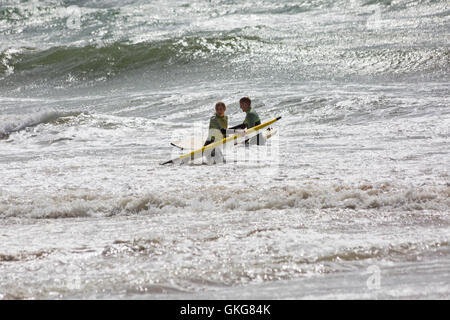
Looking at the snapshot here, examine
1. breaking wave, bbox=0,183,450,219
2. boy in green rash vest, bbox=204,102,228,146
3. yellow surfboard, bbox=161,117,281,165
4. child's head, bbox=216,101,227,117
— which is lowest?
breaking wave, bbox=0,183,450,219

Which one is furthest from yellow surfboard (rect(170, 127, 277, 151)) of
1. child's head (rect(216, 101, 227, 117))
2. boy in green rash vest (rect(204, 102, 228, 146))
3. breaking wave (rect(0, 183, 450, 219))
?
breaking wave (rect(0, 183, 450, 219))

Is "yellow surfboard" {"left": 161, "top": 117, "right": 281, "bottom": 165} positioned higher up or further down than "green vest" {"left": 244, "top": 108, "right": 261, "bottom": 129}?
further down

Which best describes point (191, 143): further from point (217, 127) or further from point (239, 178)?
point (239, 178)

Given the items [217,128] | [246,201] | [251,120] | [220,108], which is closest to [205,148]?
[217,128]

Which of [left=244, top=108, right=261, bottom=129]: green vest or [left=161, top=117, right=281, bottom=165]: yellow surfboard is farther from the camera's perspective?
[left=244, top=108, right=261, bottom=129]: green vest

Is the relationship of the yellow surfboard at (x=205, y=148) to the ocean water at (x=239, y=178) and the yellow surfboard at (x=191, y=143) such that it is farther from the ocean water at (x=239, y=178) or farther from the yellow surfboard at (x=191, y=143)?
the yellow surfboard at (x=191, y=143)

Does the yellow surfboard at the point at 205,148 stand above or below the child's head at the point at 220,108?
below

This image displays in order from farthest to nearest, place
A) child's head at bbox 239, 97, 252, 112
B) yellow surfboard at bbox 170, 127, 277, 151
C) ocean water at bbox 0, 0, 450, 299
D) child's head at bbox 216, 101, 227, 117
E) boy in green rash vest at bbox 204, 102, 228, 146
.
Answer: child's head at bbox 239, 97, 252, 112
yellow surfboard at bbox 170, 127, 277, 151
boy in green rash vest at bbox 204, 102, 228, 146
child's head at bbox 216, 101, 227, 117
ocean water at bbox 0, 0, 450, 299

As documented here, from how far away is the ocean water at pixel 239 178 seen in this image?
4438 mm

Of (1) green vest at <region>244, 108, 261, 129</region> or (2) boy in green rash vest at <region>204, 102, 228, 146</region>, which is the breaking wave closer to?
(2) boy in green rash vest at <region>204, 102, 228, 146</region>

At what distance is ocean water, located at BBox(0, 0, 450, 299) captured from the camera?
4.44m

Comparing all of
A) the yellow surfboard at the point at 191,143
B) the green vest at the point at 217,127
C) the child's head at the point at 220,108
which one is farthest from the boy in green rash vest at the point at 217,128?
the yellow surfboard at the point at 191,143

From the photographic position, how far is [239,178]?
751 centimetres
